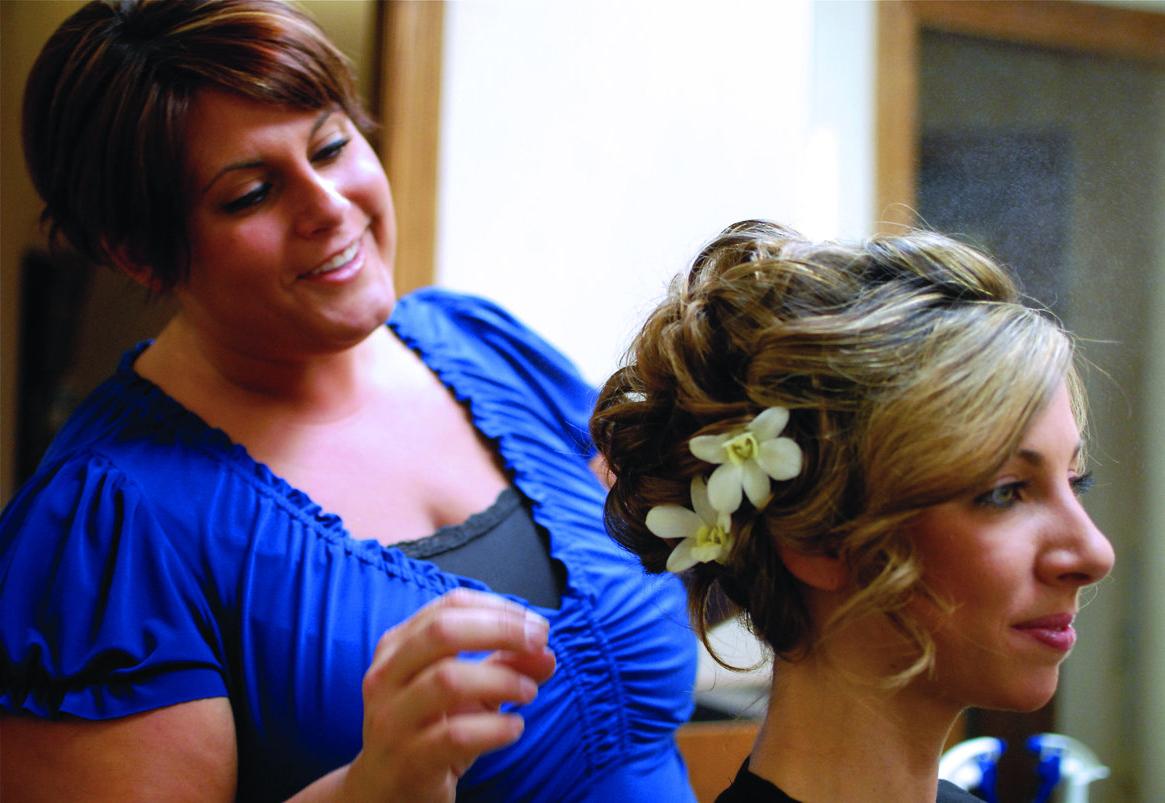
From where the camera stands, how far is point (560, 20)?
1384mm

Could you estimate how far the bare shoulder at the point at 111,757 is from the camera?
2.73 ft

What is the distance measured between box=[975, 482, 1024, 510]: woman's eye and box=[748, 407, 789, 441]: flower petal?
0.44 ft

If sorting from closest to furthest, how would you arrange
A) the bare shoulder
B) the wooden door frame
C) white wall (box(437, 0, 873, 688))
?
the bare shoulder < the wooden door frame < white wall (box(437, 0, 873, 688))

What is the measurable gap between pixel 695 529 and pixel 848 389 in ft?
0.50

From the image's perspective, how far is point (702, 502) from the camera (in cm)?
77

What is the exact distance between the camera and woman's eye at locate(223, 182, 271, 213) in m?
0.96

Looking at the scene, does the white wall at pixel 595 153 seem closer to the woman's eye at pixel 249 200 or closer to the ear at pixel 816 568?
the woman's eye at pixel 249 200

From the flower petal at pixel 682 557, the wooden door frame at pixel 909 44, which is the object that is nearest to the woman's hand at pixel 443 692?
the flower petal at pixel 682 557

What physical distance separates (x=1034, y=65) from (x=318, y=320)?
0.73 m

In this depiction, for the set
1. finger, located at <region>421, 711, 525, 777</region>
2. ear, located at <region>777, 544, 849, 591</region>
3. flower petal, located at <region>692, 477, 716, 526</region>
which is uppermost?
flower petal, located at <region>692, 477, 716, 526</region>

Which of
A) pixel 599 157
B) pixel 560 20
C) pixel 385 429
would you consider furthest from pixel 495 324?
pixel 560 20

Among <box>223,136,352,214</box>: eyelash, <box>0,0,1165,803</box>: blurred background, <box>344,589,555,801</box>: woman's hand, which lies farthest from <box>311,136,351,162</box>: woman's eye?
<box>344,589,555,801</box>: woman's hand

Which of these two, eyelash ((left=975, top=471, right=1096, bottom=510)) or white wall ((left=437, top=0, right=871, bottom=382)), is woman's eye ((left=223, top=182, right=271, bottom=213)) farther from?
eyelash ((left=975, top=471, right=1096, bottom=510))

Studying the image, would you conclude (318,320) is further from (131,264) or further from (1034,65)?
(1034,65)
